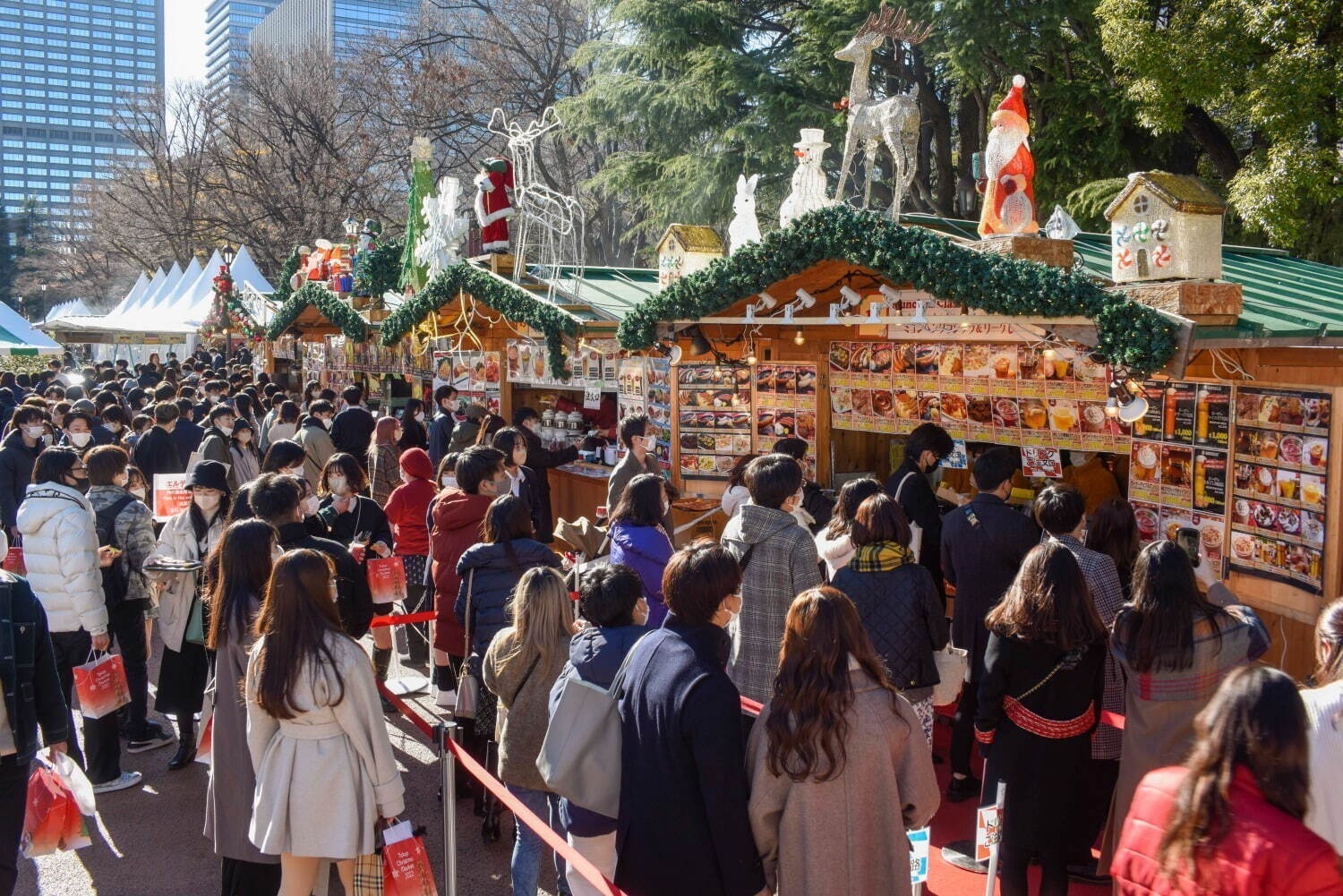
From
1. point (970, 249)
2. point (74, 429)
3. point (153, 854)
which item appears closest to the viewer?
point (153, 854)

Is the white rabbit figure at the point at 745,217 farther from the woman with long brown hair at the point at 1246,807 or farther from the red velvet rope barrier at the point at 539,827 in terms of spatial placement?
the woman with long brown hair at the point at 1246,807

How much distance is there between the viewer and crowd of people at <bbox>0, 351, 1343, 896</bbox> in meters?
2.93

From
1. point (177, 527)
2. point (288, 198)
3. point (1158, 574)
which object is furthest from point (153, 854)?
point (288, 198)

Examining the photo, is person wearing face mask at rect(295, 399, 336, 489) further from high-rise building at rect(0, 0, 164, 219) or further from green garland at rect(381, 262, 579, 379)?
high-rise building at rect(0, 0, 164, 219)

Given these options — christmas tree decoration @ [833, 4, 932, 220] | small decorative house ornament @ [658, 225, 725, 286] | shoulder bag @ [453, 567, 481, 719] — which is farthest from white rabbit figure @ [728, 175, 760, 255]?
shoulder bag @ [453, 567, 481, 719]

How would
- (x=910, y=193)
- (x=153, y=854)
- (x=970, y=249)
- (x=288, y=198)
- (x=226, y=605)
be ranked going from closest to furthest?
(x=226, y=605), (x=153, y=854), (x=970, y=249), (x=910, y=193), (x=288, y=198)

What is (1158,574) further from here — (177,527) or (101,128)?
(101,128)

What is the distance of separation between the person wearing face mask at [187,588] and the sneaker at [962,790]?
12.9 feet

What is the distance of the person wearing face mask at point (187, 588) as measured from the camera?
18.4 ft

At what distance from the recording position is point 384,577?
5.89m

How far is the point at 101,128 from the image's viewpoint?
5728 inches

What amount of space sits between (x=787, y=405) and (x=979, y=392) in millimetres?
1883

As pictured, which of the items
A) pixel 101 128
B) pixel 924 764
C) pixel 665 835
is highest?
pixel 101 128

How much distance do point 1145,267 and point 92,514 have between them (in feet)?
18.7
